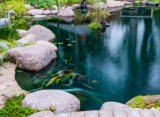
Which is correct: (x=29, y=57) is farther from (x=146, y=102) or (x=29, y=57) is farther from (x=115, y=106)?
(x=146, y=102)

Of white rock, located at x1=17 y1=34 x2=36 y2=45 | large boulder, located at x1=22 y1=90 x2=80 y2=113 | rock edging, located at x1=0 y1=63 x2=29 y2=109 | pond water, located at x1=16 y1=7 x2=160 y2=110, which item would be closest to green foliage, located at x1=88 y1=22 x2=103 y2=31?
pond water, located at x1=16 y1=7 x2=160 y2=110

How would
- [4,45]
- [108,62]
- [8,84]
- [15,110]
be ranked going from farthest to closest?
[4,45], [108,62], [8,84], [15,110]

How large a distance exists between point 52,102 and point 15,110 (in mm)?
696

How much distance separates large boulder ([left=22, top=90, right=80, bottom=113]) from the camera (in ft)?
11.8

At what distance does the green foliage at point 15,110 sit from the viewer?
351 centimetres

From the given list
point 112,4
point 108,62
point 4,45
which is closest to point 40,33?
point 4,45

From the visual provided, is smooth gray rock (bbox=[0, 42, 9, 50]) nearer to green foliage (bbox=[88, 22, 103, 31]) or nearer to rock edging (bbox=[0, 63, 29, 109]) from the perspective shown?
rock edging (bbox=[0, 63, 29, 109])

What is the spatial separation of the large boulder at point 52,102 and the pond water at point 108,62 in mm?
559

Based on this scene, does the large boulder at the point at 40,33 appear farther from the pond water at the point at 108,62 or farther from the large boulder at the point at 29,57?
the large boulder at the point at 29,57

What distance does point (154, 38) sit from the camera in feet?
29.7

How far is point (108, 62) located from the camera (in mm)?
6617

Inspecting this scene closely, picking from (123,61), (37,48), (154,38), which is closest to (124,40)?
(154,38)

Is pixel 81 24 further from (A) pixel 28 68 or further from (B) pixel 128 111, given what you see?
(B) pixel 128 111

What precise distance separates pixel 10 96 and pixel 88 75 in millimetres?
2287
